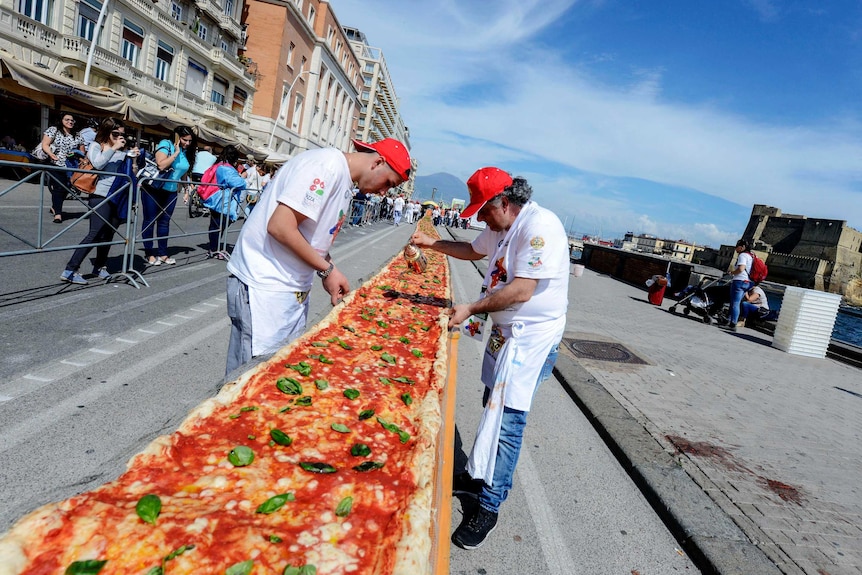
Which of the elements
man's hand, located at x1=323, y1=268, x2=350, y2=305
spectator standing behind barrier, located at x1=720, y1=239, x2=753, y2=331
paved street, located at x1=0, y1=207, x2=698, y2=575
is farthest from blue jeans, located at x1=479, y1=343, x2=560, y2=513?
spectator standing behind barrier, located at x1=720, y1=239, x2=753, y2=331

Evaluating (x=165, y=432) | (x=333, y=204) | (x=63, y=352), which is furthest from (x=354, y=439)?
(x=63, y=352)

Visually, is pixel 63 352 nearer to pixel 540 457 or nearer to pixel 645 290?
pixel 540 457

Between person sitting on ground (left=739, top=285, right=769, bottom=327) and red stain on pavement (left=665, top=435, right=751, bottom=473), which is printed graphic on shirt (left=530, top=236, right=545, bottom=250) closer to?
red stain on pavement (left=665, top=435, right=751, bottom=473)

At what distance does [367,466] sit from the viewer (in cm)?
253

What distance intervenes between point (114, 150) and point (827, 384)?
12.7 m

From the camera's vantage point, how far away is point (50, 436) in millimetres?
3426

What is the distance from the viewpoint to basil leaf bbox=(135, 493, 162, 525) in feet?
5.99

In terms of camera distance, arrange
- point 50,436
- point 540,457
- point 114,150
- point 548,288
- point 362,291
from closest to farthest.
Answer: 1. point 548,288
2. point 50,436
3. point 540,457
4. point 362,291
5. point 114,150

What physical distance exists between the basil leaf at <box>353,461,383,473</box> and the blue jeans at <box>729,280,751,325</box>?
13.3 meters

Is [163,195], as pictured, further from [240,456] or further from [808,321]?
[808,321]

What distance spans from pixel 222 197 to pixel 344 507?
10.4m

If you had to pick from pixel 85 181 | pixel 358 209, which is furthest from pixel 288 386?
pixel 358 209

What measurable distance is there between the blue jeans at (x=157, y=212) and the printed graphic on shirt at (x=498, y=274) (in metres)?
7.40

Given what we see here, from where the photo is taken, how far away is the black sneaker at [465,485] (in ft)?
11.9
